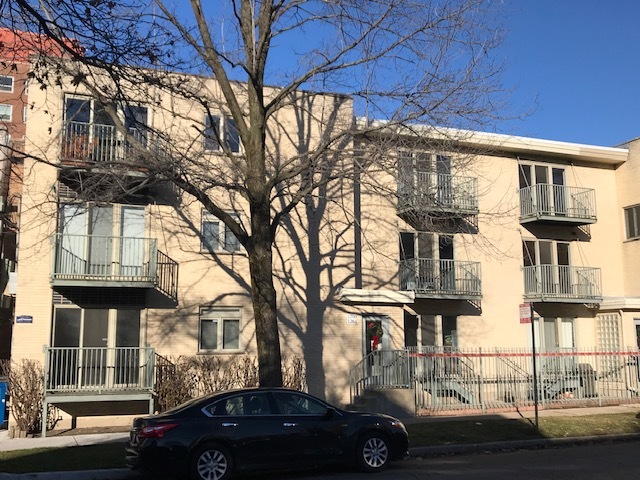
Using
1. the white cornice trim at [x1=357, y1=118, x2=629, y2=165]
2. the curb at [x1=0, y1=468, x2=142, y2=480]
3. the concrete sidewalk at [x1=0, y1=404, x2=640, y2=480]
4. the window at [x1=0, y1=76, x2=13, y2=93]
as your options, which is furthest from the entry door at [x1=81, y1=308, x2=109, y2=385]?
the window at [x1=0, y1=76, x2=13, y2=93]

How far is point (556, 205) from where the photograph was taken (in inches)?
914

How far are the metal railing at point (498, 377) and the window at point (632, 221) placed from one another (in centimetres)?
533

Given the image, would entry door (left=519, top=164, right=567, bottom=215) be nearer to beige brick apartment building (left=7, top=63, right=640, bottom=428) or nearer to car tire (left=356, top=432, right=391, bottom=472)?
beige brick apartment building (left=7, top=63, right=640, bottom=428)

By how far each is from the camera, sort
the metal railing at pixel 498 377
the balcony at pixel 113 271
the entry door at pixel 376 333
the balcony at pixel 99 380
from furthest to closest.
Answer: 1. the entry door at pixel 376 333
2. the metal railing at pixel 498 377
3. the balcony at pixel 113 271
4. the balcony at pixel 99 380

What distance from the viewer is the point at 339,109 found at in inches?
763

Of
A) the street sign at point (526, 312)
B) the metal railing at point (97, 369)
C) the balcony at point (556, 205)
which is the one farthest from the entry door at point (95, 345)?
the balcony at point (556, 205)

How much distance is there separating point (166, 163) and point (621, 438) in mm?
11234

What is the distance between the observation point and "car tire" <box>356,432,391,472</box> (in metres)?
10.5

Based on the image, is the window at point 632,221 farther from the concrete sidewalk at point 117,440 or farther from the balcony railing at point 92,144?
the balcony railing at point 92,144

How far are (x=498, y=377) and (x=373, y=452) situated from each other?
9462 mm

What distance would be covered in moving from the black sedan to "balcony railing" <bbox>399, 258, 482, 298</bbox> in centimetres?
994

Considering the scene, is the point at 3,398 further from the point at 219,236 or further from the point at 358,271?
the point at 358,271

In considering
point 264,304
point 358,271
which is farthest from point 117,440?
point 358,271

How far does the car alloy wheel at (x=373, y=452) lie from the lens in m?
10.5
